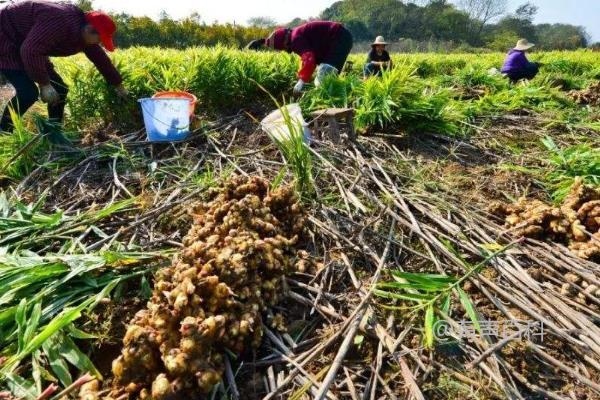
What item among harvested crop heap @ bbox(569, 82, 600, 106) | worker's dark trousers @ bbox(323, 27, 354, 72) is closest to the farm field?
worker's dark trousers @ bbox(323, 27, 354, 72)

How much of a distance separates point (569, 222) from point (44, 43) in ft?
13.7

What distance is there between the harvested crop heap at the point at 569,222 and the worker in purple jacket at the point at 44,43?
3.77 m

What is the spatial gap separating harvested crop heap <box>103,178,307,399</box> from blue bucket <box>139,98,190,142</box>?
68.1 inches

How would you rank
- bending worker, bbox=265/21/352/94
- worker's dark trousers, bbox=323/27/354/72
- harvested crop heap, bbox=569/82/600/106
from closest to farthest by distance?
bending worker, bbox=265/21/352/94 < harvested crop heap, bbox=569/82/600/106 < worker's dark trousers, bbox=323/27/354/72

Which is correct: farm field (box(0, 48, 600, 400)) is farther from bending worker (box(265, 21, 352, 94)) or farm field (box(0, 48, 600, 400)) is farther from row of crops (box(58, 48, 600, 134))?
bending worker (box(265, 21, 352, 94))

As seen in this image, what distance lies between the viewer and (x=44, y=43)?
11.1ft

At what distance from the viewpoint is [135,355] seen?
1.16 metres

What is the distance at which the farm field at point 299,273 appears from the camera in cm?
131

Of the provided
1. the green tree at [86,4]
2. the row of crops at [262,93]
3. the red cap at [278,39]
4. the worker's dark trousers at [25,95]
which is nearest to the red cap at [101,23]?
the row of crops at [262,93]

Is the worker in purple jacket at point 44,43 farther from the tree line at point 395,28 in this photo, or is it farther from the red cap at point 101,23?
the tree line at point 395,28

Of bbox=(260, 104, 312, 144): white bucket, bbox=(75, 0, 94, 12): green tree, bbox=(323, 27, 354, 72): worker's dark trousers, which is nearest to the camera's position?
bbox=(260, 104, 312, 144): white bucket

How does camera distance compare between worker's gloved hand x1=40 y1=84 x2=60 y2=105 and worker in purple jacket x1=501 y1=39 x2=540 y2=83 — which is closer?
worker's gloved hand x1=40 y1=84 x2=60 y2=105

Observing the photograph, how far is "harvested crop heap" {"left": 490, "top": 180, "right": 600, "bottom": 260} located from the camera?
1.99 m

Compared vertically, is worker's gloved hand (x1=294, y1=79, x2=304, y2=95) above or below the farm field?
above
